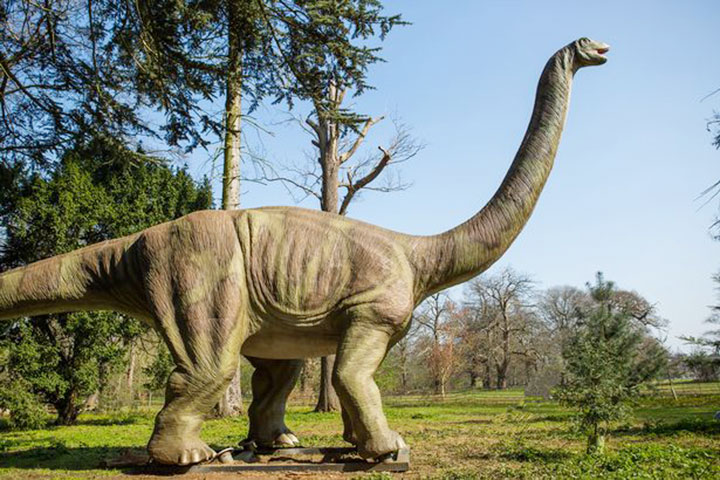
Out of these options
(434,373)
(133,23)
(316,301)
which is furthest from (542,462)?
(434,373)

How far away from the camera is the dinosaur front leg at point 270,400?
6.41 m

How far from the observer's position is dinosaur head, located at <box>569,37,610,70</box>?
5820 millimetres

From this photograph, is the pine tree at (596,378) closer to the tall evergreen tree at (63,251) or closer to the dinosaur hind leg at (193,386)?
the dinosaur hind leg at (193,386)

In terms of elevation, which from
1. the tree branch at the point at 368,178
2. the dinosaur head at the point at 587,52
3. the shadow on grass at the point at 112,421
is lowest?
the shadow on grass at the point at 112,421

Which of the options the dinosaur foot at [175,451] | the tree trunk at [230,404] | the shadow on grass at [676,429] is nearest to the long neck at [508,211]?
the dinosaur foot at [175,451]

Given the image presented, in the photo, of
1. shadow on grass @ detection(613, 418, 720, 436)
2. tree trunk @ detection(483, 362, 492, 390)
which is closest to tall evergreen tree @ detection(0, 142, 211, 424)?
shadow on grass @ detection(613, 418, 720, 436)

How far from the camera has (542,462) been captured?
6070 mm

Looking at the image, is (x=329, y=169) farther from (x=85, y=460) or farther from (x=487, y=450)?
(x=85, y=460)

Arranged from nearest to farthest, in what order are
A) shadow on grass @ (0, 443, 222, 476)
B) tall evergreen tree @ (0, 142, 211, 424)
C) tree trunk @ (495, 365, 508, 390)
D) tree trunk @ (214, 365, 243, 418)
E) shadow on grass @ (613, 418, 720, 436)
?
shadow on grass @ (0, 443, 222, 476)
shadow on grass @ (613, 418, 720, 436)
tall evergreen tree @ (0, 142, 211, 424)
tree trunk @ (214, 365, 243, 418)
tree trunk @ (495, 365, 508, 390)

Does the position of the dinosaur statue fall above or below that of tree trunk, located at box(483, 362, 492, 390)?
above

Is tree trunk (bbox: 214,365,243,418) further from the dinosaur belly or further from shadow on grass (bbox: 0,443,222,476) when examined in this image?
the dinosaur belly

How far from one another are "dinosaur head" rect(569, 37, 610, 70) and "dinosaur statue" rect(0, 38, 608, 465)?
0.04ft

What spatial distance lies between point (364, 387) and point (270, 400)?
1805mm

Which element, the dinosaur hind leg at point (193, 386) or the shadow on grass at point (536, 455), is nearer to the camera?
the dinosaur hind leg at point (193, 386)
